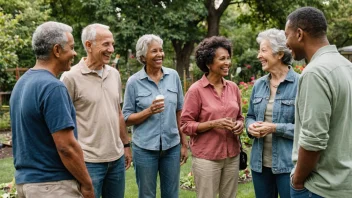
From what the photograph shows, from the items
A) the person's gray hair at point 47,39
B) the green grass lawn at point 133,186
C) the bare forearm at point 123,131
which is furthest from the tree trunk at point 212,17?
the person's gray hair at point 47,39

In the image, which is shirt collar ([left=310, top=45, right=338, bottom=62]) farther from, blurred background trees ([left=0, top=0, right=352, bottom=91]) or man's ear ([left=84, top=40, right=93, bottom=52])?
blurred background trees ([left=0, top=0, right=352, bottom=91])

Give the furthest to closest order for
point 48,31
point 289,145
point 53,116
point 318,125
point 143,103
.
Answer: point 143,103 → point 289,145 → point 48,31 → point 53,116 → point 318,125

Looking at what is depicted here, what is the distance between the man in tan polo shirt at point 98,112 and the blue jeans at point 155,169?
273 mm

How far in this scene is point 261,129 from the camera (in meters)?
3.36

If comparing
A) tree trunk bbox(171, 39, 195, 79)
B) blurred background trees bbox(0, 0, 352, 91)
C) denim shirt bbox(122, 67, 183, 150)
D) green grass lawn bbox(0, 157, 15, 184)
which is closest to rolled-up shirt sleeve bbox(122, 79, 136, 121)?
denim shirt bbox(122, 67, 183, 150)

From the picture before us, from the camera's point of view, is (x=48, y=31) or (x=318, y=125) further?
(x=48, y=31)

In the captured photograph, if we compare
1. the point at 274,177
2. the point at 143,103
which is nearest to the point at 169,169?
the point at 143,103

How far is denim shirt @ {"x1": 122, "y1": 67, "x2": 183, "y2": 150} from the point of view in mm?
3910

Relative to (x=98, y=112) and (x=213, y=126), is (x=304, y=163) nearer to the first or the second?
(x=213, y=126)

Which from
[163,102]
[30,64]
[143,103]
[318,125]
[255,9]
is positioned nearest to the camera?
[318,125]

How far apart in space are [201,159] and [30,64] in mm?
18118

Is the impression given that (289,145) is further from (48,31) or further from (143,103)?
(48,31)

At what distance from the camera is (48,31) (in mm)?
2662

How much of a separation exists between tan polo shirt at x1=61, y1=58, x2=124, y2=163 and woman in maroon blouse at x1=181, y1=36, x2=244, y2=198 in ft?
2.40
